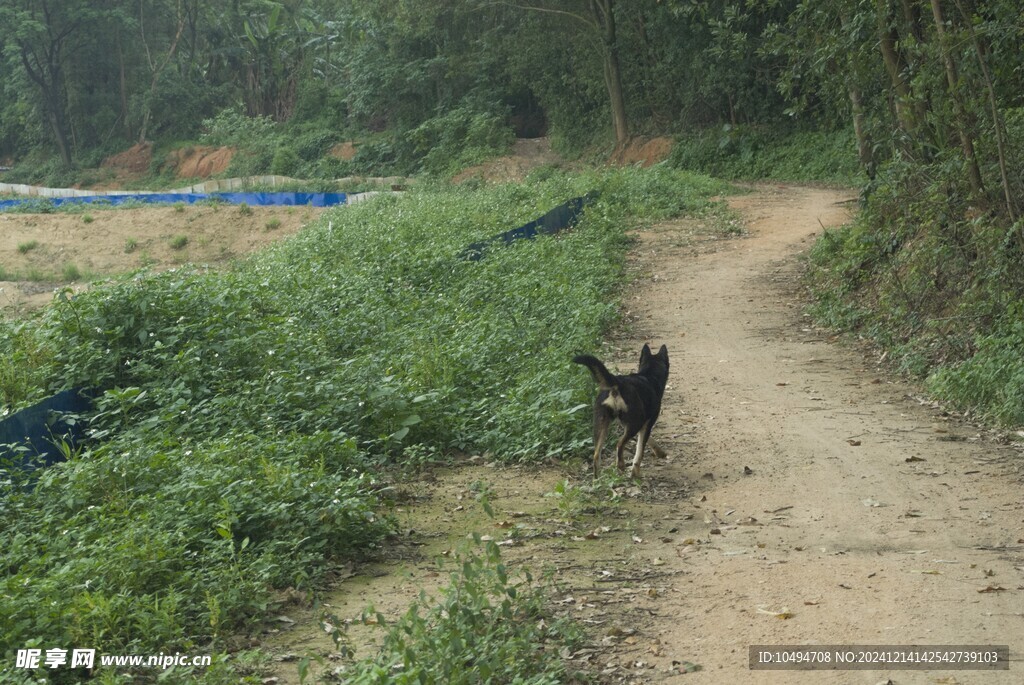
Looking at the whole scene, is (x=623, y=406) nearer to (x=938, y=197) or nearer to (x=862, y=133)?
(x=938, y=197)

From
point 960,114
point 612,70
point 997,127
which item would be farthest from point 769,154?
point 997,127

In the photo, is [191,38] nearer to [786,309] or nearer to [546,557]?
[786,309]

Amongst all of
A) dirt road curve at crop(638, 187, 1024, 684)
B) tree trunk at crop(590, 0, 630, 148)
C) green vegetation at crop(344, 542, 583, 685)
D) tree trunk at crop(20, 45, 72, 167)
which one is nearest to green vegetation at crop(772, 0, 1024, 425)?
dirt road curve at crop(638, 187, 1024, 684)

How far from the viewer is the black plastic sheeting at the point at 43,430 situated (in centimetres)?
688

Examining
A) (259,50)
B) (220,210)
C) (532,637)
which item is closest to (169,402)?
(532,637)

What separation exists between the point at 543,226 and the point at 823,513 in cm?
1180

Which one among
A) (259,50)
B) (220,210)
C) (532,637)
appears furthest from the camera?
(259,50)

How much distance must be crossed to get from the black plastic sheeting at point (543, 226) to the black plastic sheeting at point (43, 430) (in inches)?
302

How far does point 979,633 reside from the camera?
4.69m

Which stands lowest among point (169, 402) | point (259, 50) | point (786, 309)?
point (786, 309)

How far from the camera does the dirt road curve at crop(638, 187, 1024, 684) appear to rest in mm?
4852

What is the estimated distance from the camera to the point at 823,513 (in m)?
6.66

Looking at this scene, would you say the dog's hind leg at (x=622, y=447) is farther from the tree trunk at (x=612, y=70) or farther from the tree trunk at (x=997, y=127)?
the tree trunk at (x=612, y=70)

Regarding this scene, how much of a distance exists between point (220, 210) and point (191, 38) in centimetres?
2631
